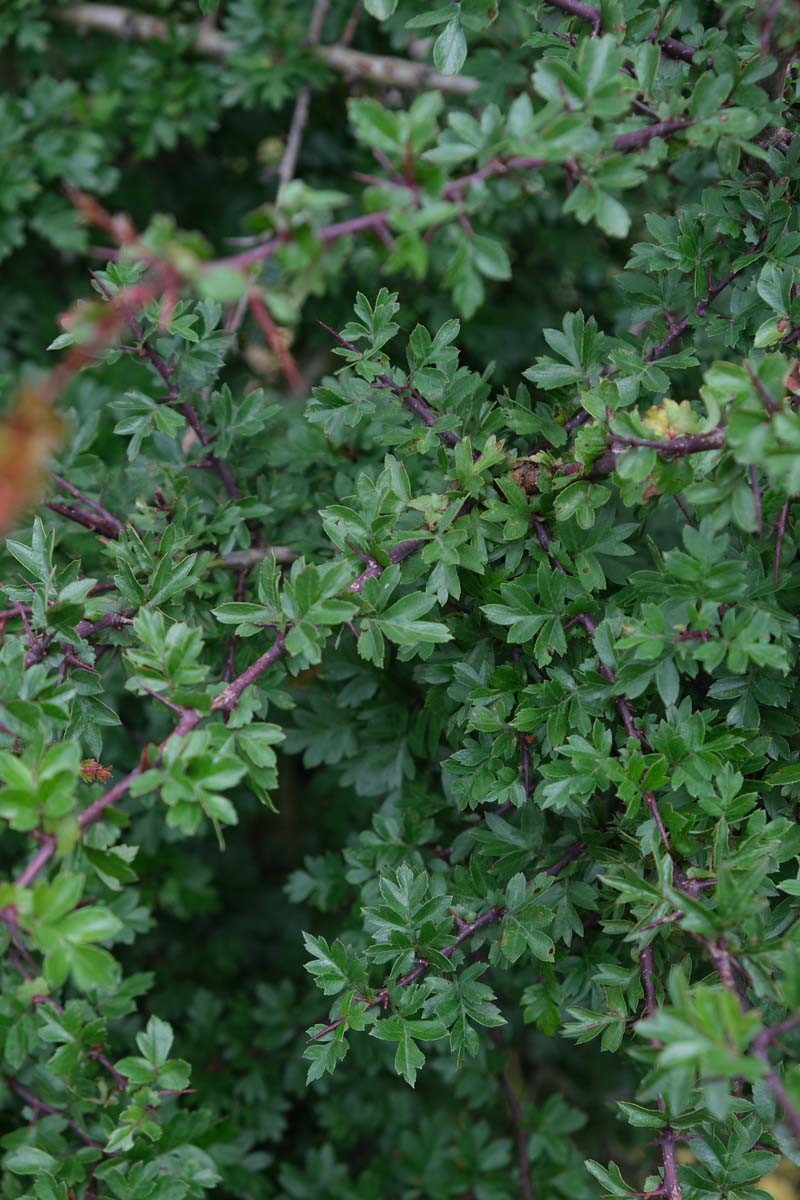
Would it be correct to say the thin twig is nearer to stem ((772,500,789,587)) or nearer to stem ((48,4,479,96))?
stem ((48,4,479,96))

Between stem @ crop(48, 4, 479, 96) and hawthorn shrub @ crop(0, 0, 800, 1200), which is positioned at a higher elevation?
stem @ crop(48, 4, 479, 96)

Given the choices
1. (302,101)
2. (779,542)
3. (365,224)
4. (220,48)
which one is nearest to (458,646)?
(779,542)

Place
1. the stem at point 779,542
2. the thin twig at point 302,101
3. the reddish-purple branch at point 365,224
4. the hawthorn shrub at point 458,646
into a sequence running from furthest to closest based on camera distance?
the thin twig at point 302,101 → the stem at point 779,542 → the hawthorn shrub at point 458,646 → the reddish-purple branch at point 365,224

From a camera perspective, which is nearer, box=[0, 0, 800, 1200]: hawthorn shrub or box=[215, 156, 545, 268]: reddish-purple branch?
box=[215, 156, 545, 268]: reddish-purple branch

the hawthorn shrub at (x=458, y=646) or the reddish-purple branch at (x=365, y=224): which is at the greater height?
the reddish-purple branch at (x=365, y=224)

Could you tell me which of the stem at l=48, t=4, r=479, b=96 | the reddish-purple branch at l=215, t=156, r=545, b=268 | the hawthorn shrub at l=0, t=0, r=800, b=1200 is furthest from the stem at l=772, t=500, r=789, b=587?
the stem at l=48, t=4, r=479, b=96

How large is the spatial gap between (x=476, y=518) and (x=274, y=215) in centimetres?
59

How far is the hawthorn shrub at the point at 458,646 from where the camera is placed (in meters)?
1.06

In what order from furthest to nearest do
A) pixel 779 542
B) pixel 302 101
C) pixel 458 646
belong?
1. pixel 302 101
2. pixel 458 646
3. pixel 779 542

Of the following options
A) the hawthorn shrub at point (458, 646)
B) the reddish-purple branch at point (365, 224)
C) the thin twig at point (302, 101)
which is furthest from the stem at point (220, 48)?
the reddish-purple branch at point (365, 224)

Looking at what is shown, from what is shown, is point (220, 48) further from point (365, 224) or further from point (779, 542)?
point (779, 542)

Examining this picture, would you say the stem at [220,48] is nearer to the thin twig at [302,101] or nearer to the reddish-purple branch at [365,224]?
the thin twig at [302,101]

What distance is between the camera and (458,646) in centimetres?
158

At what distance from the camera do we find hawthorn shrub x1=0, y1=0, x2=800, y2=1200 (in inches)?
41.6
